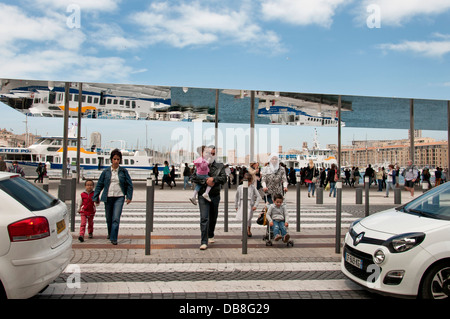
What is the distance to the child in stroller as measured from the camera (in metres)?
7.41

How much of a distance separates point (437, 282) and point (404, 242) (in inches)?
18.8

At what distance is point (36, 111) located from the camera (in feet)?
81.7

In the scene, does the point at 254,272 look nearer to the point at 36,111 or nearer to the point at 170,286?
the point at 170,286

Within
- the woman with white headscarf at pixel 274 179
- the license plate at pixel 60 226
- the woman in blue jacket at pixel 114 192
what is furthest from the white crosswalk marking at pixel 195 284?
the woman with white headscarf at pixel 274 179

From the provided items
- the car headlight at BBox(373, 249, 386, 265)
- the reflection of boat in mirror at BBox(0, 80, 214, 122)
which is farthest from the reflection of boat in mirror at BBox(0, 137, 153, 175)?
the car headlight at BBox(373, 249, 386, 265)

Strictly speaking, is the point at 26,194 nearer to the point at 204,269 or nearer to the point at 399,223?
the point at 204,269

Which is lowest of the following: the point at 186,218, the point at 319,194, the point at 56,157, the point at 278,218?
the point at 186,218

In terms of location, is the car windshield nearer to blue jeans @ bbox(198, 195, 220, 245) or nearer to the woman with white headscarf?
the woman with white headscarf

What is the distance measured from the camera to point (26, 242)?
3.81 m

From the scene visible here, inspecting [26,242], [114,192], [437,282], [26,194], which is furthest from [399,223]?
[114,192]

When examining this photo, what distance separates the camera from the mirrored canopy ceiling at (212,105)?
24383 mm

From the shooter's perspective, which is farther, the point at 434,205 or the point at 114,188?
the point at 114,188
